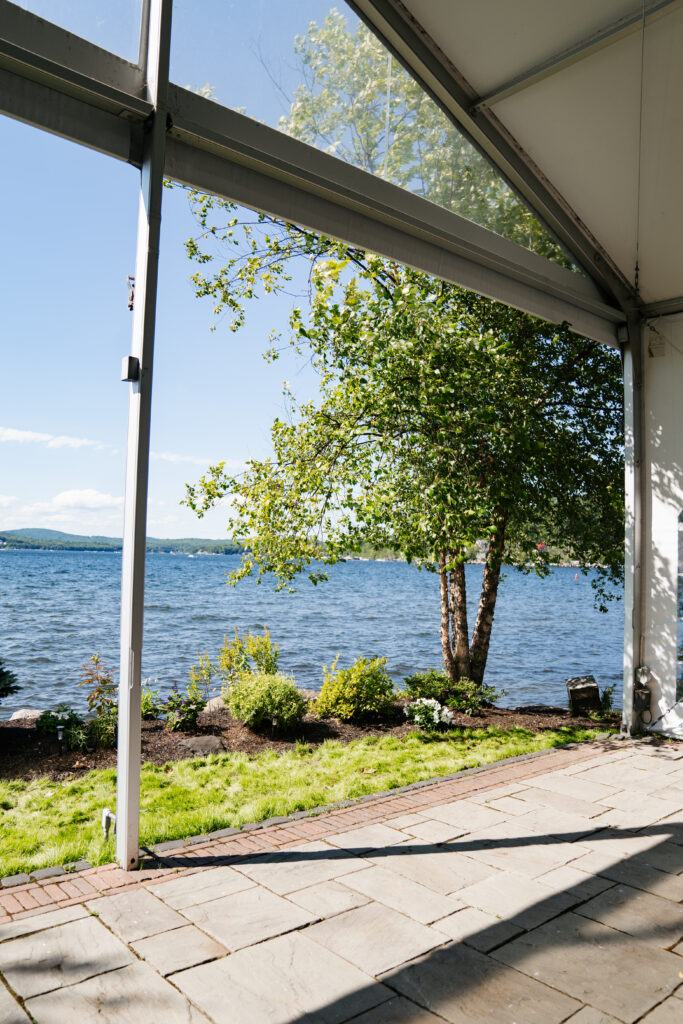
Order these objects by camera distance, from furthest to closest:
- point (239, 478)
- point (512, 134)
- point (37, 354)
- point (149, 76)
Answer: point (37, 354)
point (239, 478)
point (512, 134)
point (149, 76)

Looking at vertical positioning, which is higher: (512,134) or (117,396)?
(117,396)

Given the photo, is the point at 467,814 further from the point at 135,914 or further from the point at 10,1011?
the point at 10,1011

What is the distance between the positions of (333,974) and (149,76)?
12.3 ft

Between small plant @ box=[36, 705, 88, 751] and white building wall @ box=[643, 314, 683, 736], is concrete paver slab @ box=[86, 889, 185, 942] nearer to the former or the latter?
small plant @ box=[36, 705, 88, 751]

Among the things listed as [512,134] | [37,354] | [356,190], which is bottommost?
[356,190]

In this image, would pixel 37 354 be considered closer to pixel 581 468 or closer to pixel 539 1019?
pixel 581 468

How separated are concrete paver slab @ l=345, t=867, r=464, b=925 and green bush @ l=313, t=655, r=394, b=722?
3779 millimetres

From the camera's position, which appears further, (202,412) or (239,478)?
(202,412)

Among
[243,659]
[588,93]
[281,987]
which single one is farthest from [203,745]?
[588,93]

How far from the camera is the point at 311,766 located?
5645mm

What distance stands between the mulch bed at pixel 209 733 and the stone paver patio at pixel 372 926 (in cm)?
211

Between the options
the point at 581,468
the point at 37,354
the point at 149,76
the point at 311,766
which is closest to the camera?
the point at 149,76

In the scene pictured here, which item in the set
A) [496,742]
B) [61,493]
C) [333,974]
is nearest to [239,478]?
[496,742]

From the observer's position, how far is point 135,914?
2932 mm
